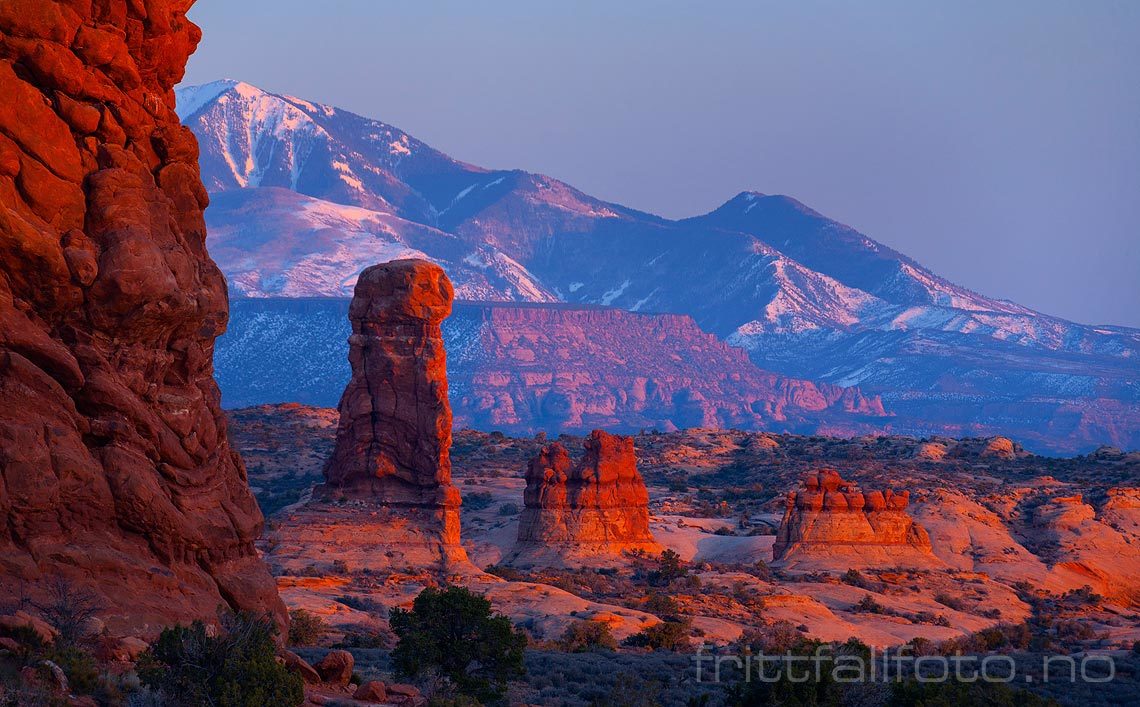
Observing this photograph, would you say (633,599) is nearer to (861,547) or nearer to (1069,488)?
(861,547)

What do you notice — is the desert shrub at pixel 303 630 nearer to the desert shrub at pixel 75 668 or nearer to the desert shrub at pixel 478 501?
the desert shrub at pixel 75 668

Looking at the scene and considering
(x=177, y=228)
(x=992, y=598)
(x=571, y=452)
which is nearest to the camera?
(x=177, y=228)

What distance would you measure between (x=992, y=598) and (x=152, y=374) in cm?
4174

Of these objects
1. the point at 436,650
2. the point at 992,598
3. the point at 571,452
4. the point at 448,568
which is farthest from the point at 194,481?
the point at 571,452

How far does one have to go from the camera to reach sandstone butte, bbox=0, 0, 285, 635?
18.3 m

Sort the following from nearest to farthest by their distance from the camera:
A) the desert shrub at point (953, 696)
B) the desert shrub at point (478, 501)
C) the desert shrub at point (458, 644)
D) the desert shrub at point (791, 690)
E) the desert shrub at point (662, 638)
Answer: the desert shrub at point (791, 690)
the desert shrub at point (953, 696)
the desert shrub at point (458, 644)
the desert shrub at point (662, 638)
the desert shrub at point (478, 501)

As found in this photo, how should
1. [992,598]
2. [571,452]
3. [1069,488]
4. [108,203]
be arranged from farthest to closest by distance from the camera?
[571,452]
[1069,488]
[992,598]
[108,203]

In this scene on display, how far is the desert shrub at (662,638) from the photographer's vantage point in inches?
1542

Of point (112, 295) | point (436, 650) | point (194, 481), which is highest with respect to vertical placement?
point (112, 295)

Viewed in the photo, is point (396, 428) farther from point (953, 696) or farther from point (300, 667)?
point (300, 667)

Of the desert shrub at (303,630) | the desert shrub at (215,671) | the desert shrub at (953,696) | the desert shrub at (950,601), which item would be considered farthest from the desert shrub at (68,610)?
the desert shrub at (950,601)

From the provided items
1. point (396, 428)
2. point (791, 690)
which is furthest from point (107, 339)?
point (396, 428)

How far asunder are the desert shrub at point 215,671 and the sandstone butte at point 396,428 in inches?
1229

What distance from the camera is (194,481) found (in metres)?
20.3
